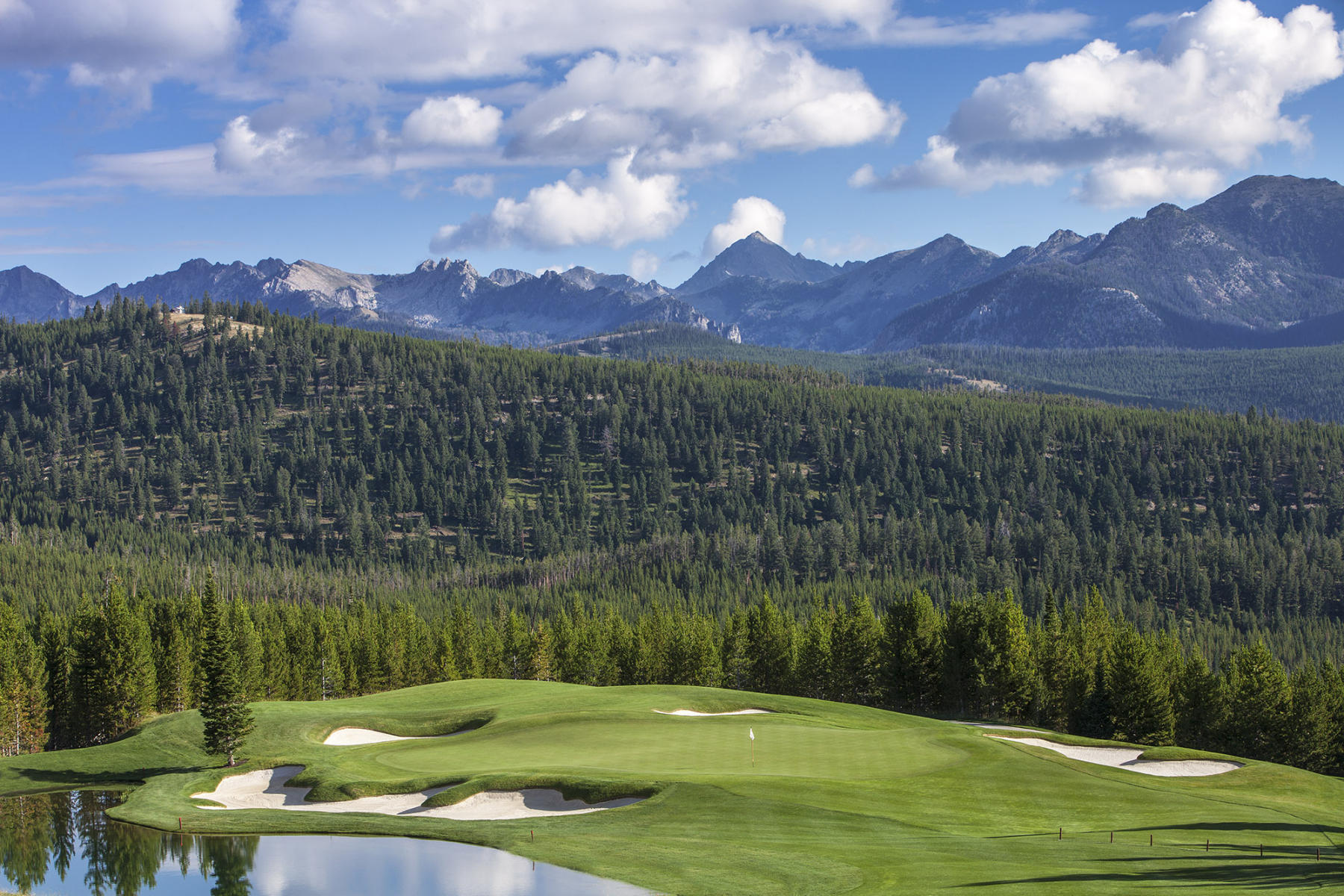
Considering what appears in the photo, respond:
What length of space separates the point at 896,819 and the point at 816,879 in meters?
8.81

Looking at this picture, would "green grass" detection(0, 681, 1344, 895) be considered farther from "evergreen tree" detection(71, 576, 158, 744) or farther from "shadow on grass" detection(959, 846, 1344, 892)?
"evergreen tree" detection(71, 576, 158, 744)

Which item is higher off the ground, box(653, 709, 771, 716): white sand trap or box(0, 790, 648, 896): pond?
box(0, 790, 648, 896): pond

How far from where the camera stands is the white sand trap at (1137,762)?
2377 inches

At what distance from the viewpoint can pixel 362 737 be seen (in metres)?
74.4

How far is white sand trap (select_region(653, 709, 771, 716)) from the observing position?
75.6 meters

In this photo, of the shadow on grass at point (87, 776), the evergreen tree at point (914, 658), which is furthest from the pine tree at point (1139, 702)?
the shadow on grass at point (87, 776)

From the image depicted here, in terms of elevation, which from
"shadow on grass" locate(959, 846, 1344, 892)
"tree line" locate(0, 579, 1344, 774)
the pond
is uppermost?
"shadow on grass" locate(959, 846, 1344, 892)

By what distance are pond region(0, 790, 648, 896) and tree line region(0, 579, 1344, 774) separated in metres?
14.9

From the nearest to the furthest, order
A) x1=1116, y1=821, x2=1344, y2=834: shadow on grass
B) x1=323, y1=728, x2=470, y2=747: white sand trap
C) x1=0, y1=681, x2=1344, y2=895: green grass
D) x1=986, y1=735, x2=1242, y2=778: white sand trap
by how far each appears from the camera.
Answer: x1=0, y1=681, x2=1344, y2=895: green grass < x1=1116, y1=821, x2=1344, y2=834: shadow on grass < x1=986, y1=735, x2=1242, y2=778: white sand trap < x1=323, y1=728, x2=470, y2=747: white sand trap

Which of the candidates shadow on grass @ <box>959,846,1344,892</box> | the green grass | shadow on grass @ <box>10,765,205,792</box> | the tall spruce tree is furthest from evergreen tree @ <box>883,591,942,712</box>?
shadow on grass @ <box>10,765,205,792</box>

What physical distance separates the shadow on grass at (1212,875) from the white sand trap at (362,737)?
150ft

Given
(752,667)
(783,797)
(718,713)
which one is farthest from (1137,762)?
(752,667)

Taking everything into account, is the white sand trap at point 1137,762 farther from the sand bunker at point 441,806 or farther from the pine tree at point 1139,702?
the sand bunker at point 441,806

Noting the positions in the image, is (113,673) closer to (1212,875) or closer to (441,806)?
(441,806)
